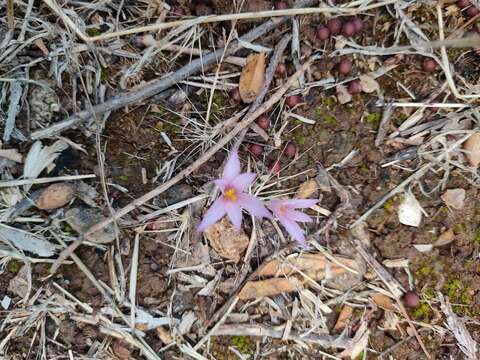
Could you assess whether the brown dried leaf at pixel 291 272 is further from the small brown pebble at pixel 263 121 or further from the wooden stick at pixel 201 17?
the wooden stick at pixel 201 17

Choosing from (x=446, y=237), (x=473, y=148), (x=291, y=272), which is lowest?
(x=291, y=272)

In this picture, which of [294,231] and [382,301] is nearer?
[294,231]

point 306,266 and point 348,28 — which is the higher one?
point 348,28

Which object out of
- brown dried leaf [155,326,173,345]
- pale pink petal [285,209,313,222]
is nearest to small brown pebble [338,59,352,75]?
pale pink petal [285,209,313,222]

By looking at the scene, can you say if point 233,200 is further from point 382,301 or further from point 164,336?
point 382,301

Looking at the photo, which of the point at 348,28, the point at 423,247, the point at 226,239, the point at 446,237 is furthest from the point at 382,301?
the point at 348,28

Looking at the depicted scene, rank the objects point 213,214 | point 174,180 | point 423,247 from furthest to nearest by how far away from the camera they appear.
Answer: point 423,247 < point 174,180 < point 213,214

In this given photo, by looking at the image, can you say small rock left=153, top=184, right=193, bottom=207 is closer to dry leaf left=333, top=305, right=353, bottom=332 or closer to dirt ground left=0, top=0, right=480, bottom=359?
dirt ground left=0, top=0, right=480, bottom=359

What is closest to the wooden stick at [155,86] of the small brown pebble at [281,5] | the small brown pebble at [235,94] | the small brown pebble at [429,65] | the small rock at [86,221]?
the small brown pebble at [281,5]
